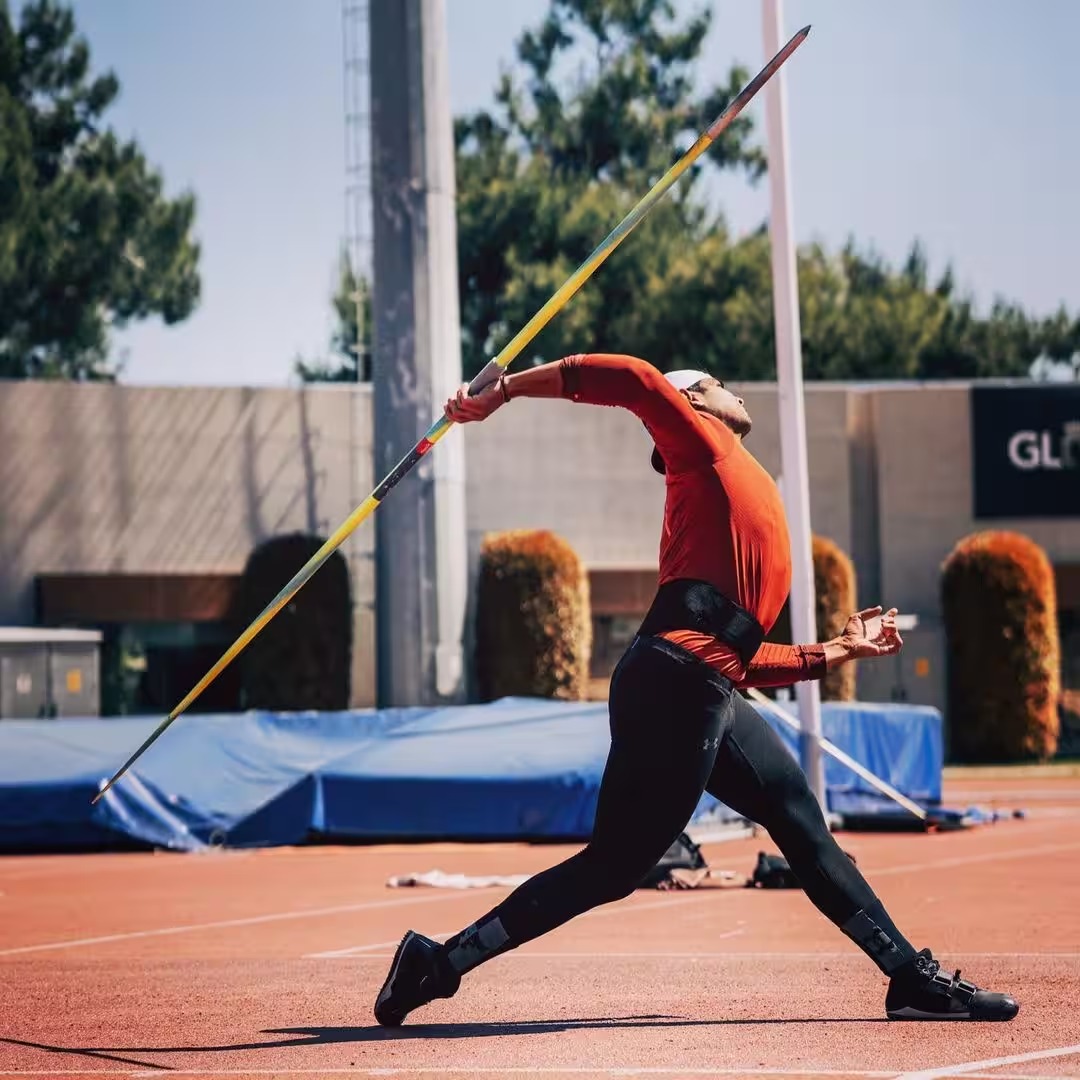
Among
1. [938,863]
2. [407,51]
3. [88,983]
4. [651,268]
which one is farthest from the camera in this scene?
[651,268]

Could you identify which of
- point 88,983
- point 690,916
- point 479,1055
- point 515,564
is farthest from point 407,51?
point 479,1055

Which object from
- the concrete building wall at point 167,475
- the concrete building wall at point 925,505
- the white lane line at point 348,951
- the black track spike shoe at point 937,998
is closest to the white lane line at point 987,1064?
the black track spike shoe at point 937,998

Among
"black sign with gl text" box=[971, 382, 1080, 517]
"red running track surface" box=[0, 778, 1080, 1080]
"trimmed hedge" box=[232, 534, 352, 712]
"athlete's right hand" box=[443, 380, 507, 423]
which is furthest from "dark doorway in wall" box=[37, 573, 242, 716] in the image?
"athlete's right hand" box=[443, 380, 507, 423]

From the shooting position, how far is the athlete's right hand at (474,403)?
20.0 feet

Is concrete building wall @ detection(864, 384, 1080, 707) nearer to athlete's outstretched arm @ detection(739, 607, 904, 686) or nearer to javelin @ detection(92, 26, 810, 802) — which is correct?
javelin @ detection(92, 26, 810, 802)

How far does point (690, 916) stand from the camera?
11266 mm

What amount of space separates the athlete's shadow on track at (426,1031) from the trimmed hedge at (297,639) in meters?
23.7

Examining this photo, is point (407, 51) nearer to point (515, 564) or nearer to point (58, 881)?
point (515, 564)

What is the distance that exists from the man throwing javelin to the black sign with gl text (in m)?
27.6

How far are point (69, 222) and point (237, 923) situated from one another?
39.0 meters

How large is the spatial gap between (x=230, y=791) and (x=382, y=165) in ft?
39.2

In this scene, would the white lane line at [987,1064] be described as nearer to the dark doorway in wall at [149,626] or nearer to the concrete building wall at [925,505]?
the dark doorway in wall at [149,626]

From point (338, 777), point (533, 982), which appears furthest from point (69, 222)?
point (533, 982)

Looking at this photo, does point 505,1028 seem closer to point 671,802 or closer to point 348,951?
point 671,802
